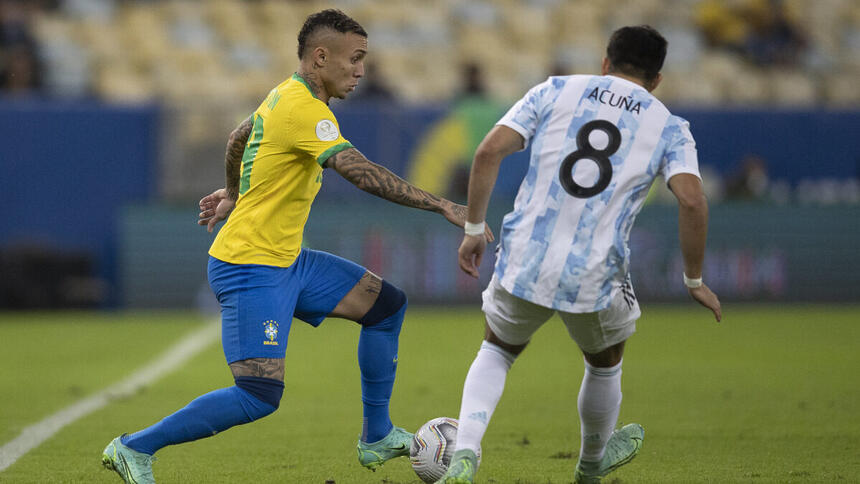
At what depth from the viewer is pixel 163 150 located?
1582 centimetres

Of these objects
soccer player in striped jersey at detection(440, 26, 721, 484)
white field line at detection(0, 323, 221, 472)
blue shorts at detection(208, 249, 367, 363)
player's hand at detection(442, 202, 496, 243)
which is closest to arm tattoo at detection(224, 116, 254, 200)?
blue shorts at detection(208, 249, 367, 363)

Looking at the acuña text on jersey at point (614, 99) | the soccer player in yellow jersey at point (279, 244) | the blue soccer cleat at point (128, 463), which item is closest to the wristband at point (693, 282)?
the acuña text on jersey at point (614, 99)

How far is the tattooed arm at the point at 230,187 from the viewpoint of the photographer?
5.46 meters

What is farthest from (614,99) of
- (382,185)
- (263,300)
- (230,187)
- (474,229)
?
(230,187)

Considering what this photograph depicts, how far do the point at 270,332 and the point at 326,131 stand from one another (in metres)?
0.87

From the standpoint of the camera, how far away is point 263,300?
5094mm

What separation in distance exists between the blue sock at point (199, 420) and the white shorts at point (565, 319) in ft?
3.47

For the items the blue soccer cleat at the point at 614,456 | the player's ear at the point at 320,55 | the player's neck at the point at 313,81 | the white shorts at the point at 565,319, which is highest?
the player's ear at the point at 320,55

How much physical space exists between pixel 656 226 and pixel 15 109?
329 inches

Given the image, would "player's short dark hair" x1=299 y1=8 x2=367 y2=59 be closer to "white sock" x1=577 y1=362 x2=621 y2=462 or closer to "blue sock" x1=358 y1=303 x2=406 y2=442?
"blue sock" x1=358 y1=303 x2=406 y2=442

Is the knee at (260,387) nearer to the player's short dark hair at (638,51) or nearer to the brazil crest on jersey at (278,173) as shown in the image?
the brazil crest on jersey at (278,173)

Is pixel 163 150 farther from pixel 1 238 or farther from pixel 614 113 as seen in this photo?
pixel 614 113

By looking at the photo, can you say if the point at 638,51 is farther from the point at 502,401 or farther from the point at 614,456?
the point at 502,401

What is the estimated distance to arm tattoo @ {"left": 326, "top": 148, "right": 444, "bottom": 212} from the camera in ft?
16.4
